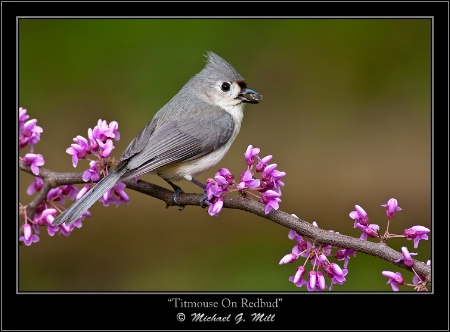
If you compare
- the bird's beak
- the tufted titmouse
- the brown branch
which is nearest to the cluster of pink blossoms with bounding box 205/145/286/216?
the brown branch

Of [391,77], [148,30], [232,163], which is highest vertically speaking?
[148,30]

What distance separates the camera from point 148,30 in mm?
7402

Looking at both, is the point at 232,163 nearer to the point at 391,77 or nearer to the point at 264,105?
the point at 264,105

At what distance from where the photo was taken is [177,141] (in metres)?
3.78

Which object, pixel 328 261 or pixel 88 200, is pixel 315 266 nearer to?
pixel 328 261

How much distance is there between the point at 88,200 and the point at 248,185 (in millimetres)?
753

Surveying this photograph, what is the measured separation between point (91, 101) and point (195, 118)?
3.78 meters

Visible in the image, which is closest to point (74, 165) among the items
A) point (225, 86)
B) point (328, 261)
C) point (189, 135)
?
point (189, 135)

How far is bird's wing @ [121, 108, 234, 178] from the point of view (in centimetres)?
353

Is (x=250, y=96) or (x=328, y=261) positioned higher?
(x=250, y=96)

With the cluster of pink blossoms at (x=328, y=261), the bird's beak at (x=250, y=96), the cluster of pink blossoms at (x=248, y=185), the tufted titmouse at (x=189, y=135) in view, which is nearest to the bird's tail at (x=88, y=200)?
the tufted titmouse at (x=189, y=135)

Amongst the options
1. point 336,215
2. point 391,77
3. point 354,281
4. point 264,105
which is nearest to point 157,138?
point 354,281

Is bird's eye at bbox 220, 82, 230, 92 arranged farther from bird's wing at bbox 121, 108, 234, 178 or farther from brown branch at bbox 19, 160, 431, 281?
brown branch at bbox 19, 160, 431, 281

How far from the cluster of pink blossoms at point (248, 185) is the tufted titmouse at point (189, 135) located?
1.20 feet
